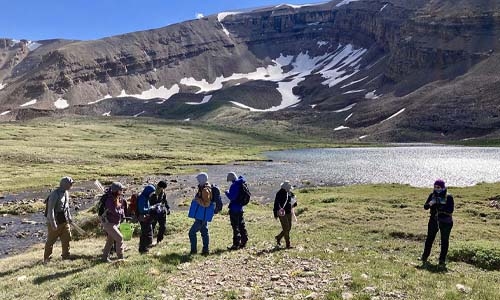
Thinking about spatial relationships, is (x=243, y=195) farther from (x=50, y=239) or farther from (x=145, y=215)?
(x=50, y=239)

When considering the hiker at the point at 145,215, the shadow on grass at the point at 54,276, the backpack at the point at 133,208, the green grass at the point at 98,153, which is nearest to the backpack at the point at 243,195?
the hiker at the point at 145,215

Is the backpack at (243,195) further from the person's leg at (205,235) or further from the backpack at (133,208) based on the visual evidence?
the backpack at (133,208)

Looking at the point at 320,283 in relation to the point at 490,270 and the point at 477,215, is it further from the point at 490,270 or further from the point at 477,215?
the point at 477,215

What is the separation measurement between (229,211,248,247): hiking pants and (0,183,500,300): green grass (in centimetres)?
62

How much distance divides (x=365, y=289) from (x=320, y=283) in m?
1.42

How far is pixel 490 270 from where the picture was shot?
18469mm

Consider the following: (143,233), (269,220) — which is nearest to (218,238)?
(143,233)

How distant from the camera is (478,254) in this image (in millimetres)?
19547

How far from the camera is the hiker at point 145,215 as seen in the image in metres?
19.0

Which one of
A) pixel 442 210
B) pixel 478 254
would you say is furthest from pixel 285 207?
pixel 478 254

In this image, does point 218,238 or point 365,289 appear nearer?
point 365,289

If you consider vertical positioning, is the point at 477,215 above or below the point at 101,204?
below

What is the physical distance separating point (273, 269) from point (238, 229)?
452cm

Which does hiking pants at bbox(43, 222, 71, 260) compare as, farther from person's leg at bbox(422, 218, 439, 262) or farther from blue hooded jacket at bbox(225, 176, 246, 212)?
person's leg at bbox(422, 218, 439, 262)
